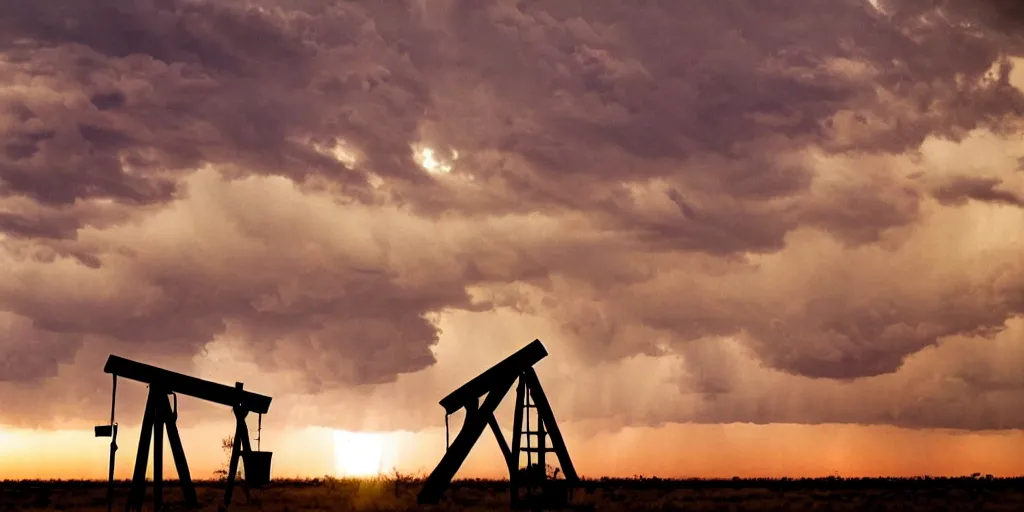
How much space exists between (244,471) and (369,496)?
390 cm

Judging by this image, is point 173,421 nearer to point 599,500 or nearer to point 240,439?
point 240,439

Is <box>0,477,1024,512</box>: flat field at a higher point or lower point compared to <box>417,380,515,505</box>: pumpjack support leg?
lower

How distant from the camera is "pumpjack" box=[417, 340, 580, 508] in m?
25.2

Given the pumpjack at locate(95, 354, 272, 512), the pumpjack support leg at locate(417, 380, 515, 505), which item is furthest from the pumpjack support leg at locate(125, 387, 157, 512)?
the pumpjack support leg at locate(417, 380, 515, 505)

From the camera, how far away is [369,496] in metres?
30.2

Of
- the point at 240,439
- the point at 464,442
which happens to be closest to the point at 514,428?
the point at 464,442

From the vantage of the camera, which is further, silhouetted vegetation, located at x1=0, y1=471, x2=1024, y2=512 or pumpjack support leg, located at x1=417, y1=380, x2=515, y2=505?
silhouetted vegetation, located at x1=0, y1=471, x2=1024, y2=512

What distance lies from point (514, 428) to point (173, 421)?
9.10 metres

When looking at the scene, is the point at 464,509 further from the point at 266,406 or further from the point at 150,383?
the point at 150,383

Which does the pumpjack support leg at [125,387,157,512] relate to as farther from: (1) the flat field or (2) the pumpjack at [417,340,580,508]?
(2) the pumpjack at [417,340,580,508]

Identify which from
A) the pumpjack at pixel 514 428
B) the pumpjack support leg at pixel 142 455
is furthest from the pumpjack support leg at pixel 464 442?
the pumpjack support leg at pixel 142 455

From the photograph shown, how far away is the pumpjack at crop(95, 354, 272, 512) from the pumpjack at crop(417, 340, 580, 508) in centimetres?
535

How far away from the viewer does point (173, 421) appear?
27500mm

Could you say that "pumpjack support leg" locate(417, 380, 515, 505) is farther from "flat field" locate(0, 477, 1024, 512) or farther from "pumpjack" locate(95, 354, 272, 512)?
"pumpjack" locate(95, 354, 272, 512)
